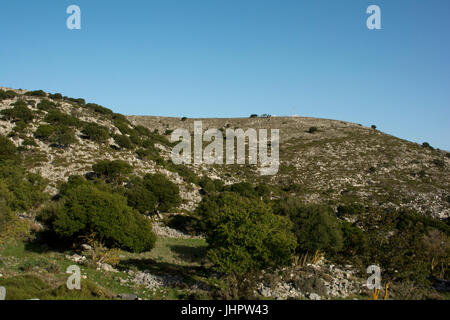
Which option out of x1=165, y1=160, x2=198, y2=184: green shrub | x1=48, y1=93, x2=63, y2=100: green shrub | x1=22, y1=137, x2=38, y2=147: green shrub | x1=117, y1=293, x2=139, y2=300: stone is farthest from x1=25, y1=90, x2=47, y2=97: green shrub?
x1=117, y1=293, x2=139, y2=300: stone

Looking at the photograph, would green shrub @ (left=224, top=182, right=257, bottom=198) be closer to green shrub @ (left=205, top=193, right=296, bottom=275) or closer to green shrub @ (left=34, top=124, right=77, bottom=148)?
green shrub @ (left=34, top=124, right=77, bottom=148)

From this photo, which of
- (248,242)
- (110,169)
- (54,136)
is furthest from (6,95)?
(248,242)

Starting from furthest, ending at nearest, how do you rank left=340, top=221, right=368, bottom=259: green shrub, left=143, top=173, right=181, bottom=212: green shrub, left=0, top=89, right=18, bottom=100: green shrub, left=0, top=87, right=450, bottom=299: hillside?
left=0, top=89, right=18, bottom=100: green shrub < left=143, top=173, right=181, bottom=212: green shrub < left=340, top=221, right=368, bottom=259: green shrub < left=0, top=87, right=450, bottom=299: hillside

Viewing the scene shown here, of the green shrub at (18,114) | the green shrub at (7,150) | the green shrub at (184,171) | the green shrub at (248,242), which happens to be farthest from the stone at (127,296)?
the green shrub at (18,114)

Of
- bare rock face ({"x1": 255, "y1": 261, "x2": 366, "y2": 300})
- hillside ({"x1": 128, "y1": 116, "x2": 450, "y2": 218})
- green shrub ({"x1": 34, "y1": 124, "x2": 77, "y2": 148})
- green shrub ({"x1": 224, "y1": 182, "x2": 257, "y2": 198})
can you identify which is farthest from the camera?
hillside ({"x1": 128, "y1": 116, "x2": 450, "y2": 218})

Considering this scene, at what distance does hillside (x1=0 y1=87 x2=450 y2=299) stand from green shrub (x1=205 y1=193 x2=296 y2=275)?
7 cm

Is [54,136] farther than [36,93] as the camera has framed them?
No

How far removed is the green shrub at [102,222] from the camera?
22.1 meters

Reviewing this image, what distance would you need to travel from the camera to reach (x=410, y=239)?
72.7ft

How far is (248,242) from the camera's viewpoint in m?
17.4

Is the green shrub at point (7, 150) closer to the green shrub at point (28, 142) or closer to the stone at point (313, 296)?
the green shrub at point (28, 142)

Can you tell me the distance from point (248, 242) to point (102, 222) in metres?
10.1

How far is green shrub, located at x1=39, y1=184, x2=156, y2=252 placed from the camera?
2206 cm

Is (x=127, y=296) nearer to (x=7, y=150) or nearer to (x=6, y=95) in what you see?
(x=7, y=150)
